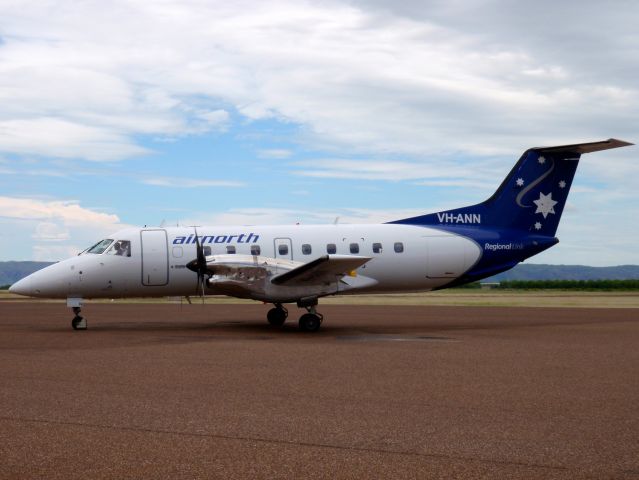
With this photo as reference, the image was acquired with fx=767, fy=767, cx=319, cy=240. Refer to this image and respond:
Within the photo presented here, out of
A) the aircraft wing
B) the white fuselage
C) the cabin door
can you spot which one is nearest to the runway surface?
the aircraft wing

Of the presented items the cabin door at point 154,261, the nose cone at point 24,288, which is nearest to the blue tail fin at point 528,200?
the cabin door at point 154,261

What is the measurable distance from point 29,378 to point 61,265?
11.6 metres

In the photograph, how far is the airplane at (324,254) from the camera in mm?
22938

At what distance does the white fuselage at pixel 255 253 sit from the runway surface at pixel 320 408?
159 inches

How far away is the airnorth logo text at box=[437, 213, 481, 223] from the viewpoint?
26188mm

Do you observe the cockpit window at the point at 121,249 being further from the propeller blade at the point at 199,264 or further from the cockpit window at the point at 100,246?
the propeller blade at the point at 199,264

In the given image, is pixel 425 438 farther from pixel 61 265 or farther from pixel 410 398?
pixel 61 265

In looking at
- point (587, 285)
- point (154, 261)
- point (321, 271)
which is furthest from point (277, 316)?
point (587, 285)

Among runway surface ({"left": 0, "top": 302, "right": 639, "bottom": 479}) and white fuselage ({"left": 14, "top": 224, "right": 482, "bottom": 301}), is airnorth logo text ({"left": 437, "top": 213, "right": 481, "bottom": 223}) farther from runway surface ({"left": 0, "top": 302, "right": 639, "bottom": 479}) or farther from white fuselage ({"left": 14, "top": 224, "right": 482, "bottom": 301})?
runway surface ({"left": 0, "top": 302, "right": 639, "bottom": 479})

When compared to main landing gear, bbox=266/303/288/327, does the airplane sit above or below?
above

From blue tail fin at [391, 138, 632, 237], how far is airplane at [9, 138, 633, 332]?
0.03 meters

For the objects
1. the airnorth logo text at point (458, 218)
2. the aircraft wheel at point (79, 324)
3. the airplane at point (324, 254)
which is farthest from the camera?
the airnorth logo text at point (458, 218)

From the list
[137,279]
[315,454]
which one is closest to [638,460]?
[315,454]

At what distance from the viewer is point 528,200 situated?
2648cm
